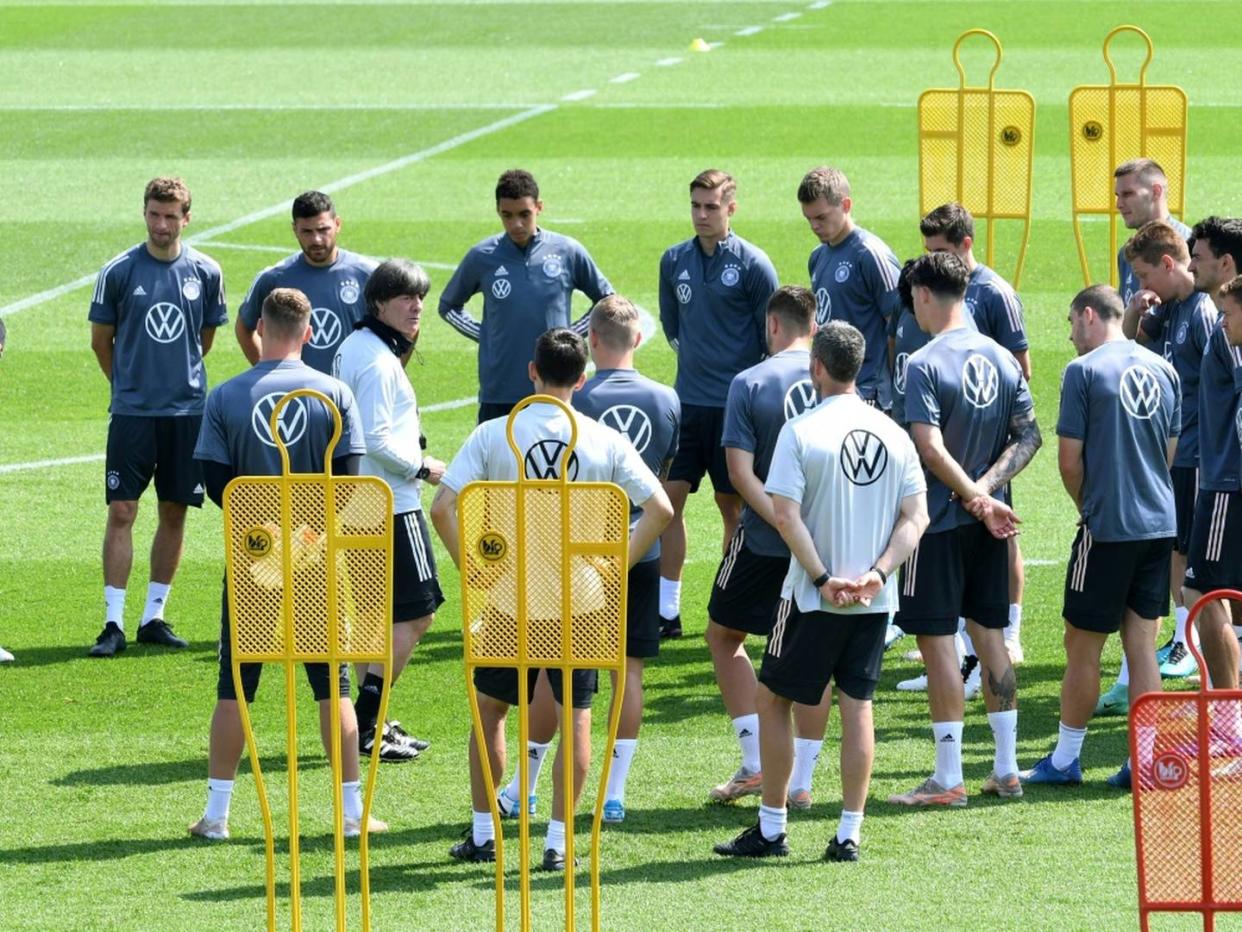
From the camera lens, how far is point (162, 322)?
35.2 feet

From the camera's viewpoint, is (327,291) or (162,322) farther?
(162,322)

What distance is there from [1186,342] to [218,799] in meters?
4.58

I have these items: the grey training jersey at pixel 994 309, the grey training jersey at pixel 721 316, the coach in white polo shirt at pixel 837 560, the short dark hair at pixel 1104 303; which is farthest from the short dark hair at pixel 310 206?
the short dark hair at pixel 1104 303

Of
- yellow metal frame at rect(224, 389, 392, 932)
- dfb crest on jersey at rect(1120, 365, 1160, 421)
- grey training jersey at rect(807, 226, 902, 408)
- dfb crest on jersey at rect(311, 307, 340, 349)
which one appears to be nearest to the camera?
yellow metal frame at rect(224, 389, 392, 932)

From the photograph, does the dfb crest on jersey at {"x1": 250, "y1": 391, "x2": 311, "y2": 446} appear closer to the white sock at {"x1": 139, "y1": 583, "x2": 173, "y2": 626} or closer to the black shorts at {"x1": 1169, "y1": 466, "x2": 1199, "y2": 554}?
the white sock at {"x1": 139, "y1": 583, "x2": 173, "y2": 626}

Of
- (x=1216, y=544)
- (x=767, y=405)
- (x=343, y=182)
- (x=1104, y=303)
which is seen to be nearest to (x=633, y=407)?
(x=767, y=405)

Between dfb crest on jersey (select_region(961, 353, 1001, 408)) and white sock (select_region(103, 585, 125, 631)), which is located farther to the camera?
white sock (select_region(103, 585, 125, 631))

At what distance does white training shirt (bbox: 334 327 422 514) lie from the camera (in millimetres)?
8484

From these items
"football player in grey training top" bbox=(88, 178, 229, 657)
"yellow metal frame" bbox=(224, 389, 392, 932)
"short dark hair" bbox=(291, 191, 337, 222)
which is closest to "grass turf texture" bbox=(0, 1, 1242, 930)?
"football player in grey training top" bbox=(88, 178, 229, 657)

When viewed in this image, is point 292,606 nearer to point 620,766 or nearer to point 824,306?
point 620,766

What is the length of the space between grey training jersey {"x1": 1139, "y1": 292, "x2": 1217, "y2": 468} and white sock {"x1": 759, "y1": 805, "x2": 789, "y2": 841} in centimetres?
294

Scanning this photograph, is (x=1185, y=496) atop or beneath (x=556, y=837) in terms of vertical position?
atop

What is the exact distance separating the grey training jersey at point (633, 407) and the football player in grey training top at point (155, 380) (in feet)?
11.1

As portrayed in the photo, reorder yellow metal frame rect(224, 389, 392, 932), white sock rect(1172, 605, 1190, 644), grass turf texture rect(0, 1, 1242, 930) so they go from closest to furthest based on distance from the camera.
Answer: yellow metal frame rect(224, 389, 392, 932), grass turf texture rect(0, 1, 1242, 930), white sock rect(1172, 605, 1190, 644)
